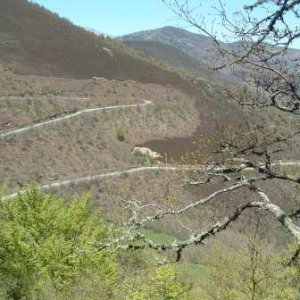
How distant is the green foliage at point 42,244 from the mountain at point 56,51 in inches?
2006

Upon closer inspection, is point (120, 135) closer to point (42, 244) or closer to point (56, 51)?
point (56, 51)

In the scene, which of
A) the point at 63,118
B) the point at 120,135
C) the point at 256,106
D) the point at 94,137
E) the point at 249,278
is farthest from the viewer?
the point at 120,135

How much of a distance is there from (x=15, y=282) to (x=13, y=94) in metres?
45.1

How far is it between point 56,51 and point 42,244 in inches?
2590

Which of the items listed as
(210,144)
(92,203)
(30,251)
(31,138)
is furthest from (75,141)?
(210,144)

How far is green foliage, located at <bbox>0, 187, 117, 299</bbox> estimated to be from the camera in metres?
22.0

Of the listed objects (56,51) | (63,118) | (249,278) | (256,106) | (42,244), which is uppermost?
(256,106)

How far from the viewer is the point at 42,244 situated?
23.2 m

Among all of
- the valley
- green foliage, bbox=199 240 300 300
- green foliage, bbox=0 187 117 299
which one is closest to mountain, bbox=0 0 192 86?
the valley

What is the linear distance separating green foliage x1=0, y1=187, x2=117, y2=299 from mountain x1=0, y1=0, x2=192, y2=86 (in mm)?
50953

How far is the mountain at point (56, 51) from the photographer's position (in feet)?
265

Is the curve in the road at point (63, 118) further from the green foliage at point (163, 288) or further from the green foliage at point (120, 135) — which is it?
the green foliage at point (163, 288)

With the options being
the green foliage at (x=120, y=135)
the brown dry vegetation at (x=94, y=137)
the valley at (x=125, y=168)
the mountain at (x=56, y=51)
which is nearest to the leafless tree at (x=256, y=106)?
the valley at (x=125, y=168)

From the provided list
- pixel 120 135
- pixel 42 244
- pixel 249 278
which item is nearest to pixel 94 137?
pixel 120 135
